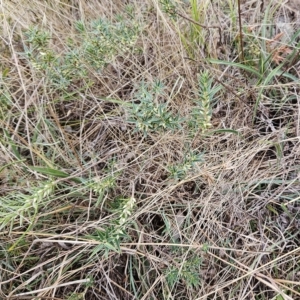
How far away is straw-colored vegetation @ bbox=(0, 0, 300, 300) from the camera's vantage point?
1.32 metres

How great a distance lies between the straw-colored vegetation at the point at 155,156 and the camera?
1316mm

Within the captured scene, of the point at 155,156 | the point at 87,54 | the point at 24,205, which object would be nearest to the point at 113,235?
the point at 24,205

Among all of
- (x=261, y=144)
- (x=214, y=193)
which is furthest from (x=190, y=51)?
(x=214, y=193)

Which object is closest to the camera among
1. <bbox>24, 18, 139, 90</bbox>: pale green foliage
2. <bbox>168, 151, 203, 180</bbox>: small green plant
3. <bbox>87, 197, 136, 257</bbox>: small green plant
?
<bbox>87, 197, 136, 257</bbox>: small green plant

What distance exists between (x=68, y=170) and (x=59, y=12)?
2.27 ft

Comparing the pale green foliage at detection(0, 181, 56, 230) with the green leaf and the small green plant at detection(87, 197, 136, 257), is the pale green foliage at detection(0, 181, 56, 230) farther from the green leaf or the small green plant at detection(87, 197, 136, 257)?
the small green plant at detection(87, 197, 136, 257)

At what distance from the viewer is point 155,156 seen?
4.82 feet

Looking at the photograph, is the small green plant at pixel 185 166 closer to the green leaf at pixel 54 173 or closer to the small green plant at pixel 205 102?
the small green plant at pixel 205 102

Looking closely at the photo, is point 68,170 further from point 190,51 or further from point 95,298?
point 190,51

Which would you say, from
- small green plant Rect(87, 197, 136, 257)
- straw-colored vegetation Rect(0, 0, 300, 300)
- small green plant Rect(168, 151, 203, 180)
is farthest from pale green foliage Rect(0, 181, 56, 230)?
small green plant Rect(168, 151, 203, 180)

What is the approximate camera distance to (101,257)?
1.38m

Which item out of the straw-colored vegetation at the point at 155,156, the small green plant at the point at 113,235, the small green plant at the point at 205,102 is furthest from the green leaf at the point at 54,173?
the small green plant at the point at 205,102

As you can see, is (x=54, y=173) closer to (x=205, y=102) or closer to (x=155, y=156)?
(x=155, y=156)

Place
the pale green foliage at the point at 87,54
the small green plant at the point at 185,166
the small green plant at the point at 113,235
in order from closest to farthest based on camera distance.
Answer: the small green plant at the point at 113,235 < the small green plant at the point at 185,166 < the pale green foliage at the point at 87,54
